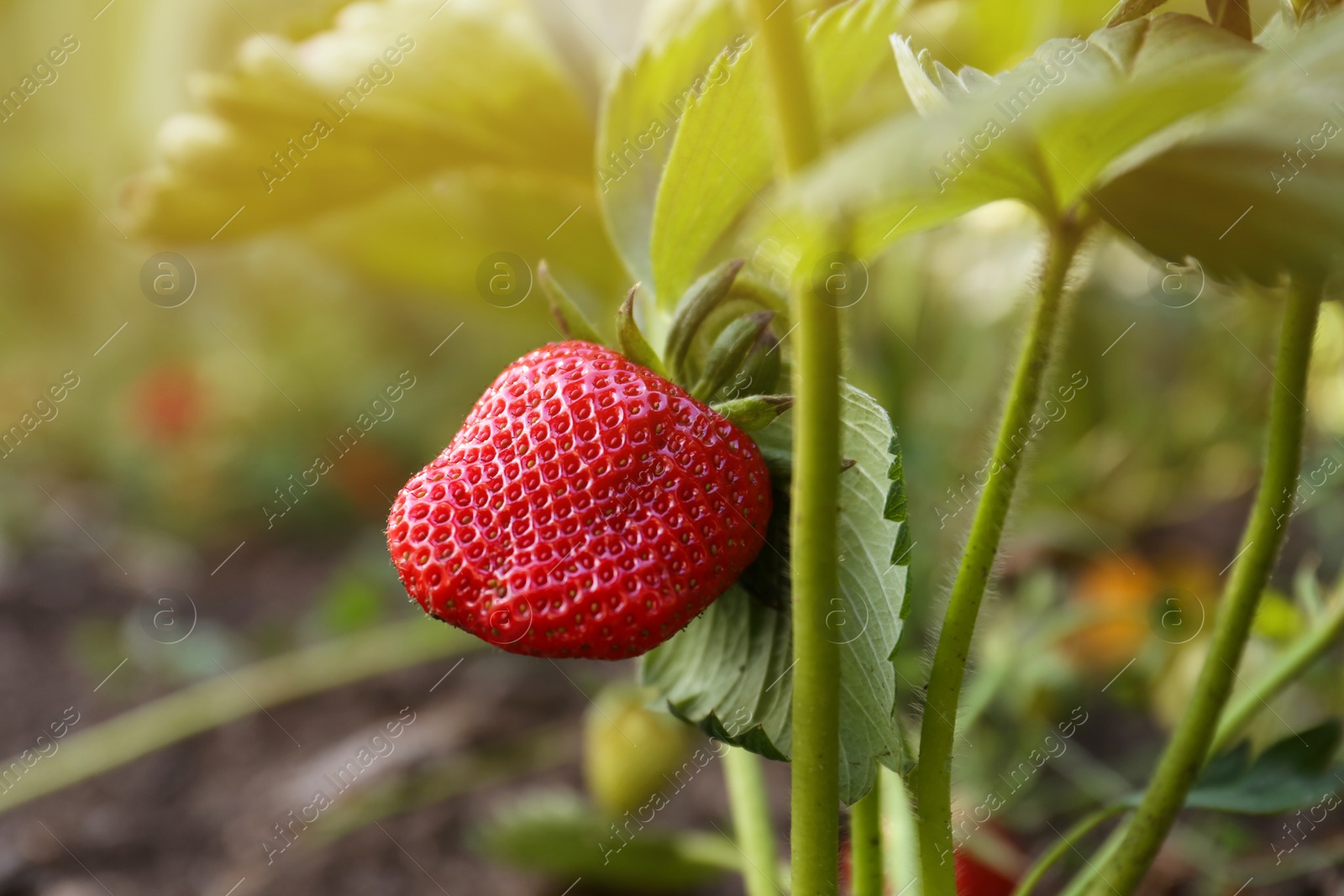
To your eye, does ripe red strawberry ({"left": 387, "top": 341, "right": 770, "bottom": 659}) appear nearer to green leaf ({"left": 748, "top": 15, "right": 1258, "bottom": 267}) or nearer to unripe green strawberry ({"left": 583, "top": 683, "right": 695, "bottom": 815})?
green leaf ({"left": 748, "top": 15, "right": 1258, "bottom": 267})

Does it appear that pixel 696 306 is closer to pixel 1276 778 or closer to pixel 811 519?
pixel 811 519

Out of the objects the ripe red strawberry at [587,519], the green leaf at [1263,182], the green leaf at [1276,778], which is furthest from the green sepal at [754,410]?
the green leaf at [1276,778]

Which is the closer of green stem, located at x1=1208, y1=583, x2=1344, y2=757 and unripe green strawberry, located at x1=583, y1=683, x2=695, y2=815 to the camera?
green stem, located at x1=1208, y1=583, x2=1344, y2=757

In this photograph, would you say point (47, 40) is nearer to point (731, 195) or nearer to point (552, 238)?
point (552, 238)

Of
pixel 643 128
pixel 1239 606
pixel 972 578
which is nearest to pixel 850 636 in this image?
pixel 972 578

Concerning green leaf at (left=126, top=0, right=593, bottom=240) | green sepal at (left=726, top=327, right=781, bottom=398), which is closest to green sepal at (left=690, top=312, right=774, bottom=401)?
green sepal at (left=726, top=327, right=781, bottom=398)

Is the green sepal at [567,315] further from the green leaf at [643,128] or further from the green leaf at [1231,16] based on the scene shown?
the green leaf at [1231,16]

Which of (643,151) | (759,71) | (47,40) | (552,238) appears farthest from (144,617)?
(47,40)
